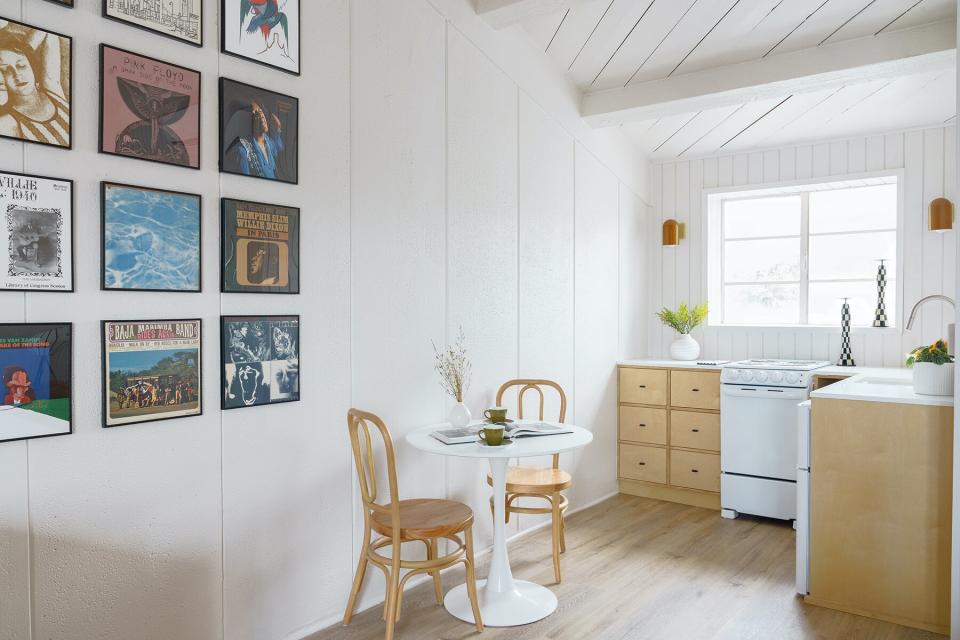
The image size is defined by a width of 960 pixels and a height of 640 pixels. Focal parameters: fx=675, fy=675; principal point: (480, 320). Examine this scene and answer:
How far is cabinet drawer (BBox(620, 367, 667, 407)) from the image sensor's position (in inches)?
179

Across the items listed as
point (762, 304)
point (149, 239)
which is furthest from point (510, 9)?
point (762, 304)

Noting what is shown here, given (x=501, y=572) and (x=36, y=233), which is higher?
(x=36, y=233)

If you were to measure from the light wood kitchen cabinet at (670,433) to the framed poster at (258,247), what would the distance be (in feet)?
9.25

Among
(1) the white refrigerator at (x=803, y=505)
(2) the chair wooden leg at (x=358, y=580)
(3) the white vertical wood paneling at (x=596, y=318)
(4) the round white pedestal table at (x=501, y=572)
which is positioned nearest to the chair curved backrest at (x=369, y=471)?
(2) the chair wooden leg at (x=358, y=580)

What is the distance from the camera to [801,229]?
15.7ft

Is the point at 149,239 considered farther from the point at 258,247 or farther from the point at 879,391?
the point at 879,391

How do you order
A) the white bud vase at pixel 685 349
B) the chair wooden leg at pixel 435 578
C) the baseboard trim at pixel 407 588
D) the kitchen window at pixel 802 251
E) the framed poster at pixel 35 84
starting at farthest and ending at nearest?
the white bud vase at pixel 685 349
the kitchen window at pixel 802 251
the chair wooden leg at pixel 435 578
the baseboard trim at pixel 407 588
the framed poster at pixel 35 84

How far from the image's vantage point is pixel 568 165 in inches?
165

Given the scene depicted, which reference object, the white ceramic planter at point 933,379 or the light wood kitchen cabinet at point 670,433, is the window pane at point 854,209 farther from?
the white ceramic planter at point 933,379

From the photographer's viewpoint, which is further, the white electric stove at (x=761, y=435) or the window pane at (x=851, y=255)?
the window pane at (x=851, y=255)

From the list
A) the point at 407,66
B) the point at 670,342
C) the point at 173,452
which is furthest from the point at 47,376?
the point at 670,342

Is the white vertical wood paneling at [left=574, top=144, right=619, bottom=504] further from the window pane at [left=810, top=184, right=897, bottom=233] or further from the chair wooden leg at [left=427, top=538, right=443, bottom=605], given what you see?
the chair wooden leg at [left=427, top=538, right=443, bottom=605]

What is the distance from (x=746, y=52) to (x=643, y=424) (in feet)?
7.89

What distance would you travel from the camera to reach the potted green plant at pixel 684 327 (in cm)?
481
